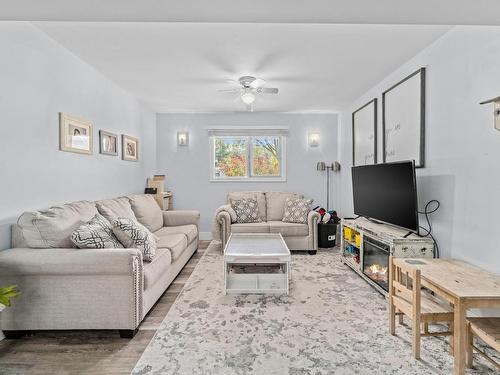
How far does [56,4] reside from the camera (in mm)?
1624

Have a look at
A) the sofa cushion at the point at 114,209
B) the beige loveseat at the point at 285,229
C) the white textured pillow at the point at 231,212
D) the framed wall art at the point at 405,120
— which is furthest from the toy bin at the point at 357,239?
the sofa cushion at the point at 114,209

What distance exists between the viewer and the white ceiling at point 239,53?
2.46 meters

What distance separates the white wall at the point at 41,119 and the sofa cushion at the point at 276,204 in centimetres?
261

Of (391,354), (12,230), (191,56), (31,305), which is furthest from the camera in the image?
(191,56)

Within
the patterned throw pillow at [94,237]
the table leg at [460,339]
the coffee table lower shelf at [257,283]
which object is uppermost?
the patterned throw pillow at [94,237]

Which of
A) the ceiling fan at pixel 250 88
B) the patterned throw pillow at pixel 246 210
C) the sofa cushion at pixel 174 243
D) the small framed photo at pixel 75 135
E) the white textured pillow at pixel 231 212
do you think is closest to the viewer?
the small framed photo at pixel 75 135

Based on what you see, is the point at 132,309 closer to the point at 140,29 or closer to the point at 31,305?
the point at 31,305

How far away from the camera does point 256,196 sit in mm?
5180

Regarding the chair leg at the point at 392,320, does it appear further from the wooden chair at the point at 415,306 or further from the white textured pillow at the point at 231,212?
the white textured pillow at the point at 231,212

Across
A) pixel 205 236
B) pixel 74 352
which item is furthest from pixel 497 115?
pixel 205 236

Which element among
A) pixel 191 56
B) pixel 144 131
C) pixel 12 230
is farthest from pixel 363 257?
pixel 144 131

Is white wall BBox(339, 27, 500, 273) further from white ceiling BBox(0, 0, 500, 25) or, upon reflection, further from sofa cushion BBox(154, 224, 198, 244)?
sofa cushion BBox(154, 224, 198, 244)

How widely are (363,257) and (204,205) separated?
3262 mm

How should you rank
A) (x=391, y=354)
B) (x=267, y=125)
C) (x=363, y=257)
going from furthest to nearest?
(x=267, y=125) → (x=363, y=257) → (x=391, y=354)
